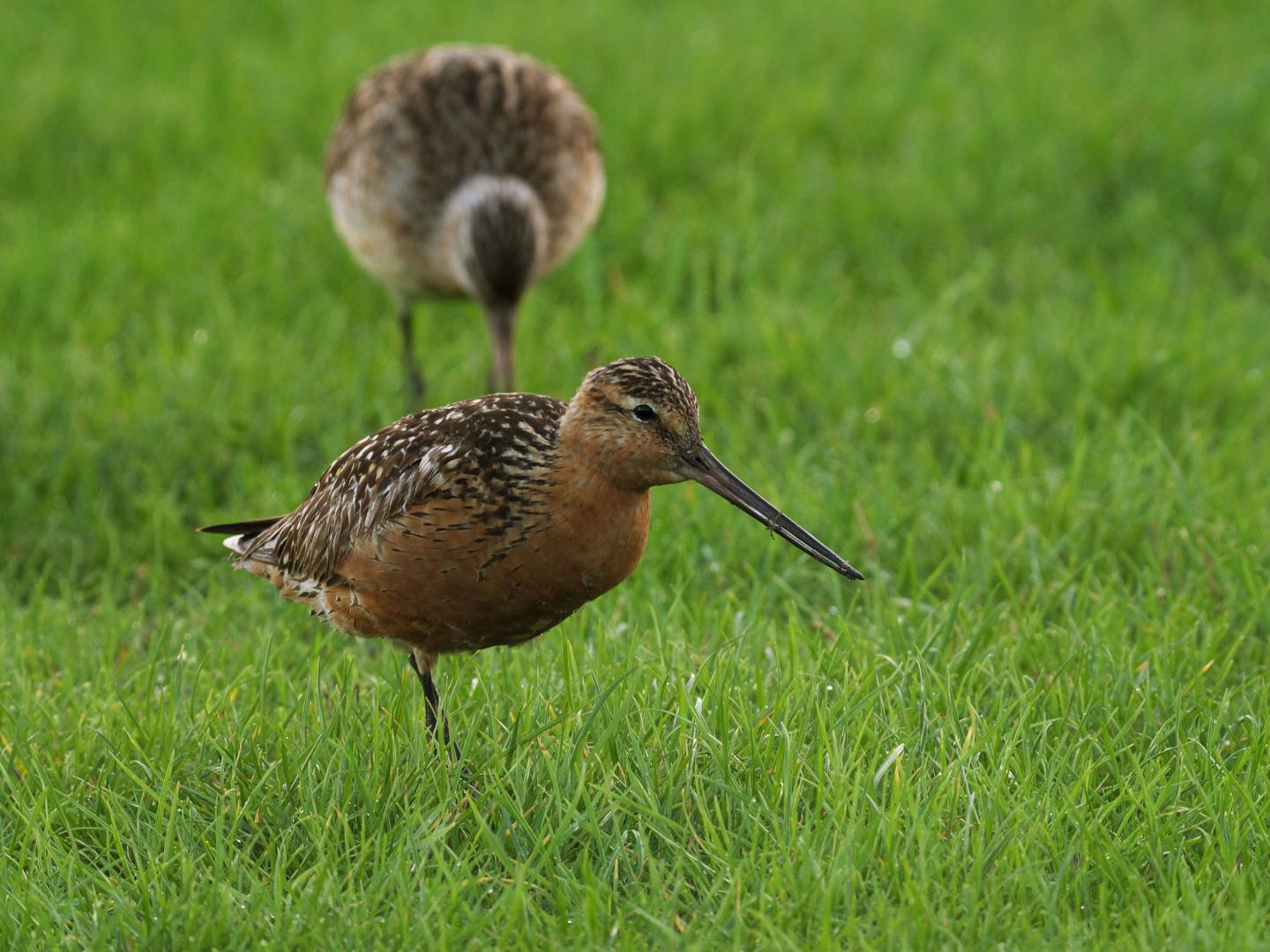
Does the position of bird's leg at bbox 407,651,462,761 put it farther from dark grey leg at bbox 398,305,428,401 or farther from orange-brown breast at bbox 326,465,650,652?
dark grey leg at bbox 398,305,428,401

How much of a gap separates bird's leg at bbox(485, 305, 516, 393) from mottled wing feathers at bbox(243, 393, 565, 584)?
2263mm

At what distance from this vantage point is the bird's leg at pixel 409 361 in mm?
7180

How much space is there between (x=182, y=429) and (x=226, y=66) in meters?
4.31

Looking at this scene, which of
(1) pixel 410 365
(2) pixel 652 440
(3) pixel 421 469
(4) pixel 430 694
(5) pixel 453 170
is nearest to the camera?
(2) pixel 652 440

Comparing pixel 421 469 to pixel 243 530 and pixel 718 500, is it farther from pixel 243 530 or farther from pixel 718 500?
pixel 718 500

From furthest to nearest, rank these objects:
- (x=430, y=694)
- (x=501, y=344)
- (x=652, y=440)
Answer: (x=501, y=344)
(x=430, y=694)
(x=652, y=440)

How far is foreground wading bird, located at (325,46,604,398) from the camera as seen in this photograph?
7.52m

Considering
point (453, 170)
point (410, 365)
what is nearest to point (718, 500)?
point (410, 365)

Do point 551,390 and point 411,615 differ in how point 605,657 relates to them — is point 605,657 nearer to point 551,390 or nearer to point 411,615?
point 411,615

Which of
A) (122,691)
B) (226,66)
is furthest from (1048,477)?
(226,66)

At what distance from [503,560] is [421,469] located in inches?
14.9

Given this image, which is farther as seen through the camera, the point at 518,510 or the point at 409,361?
the point at 409,361

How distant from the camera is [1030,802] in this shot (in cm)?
400

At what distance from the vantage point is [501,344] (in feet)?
23.7
